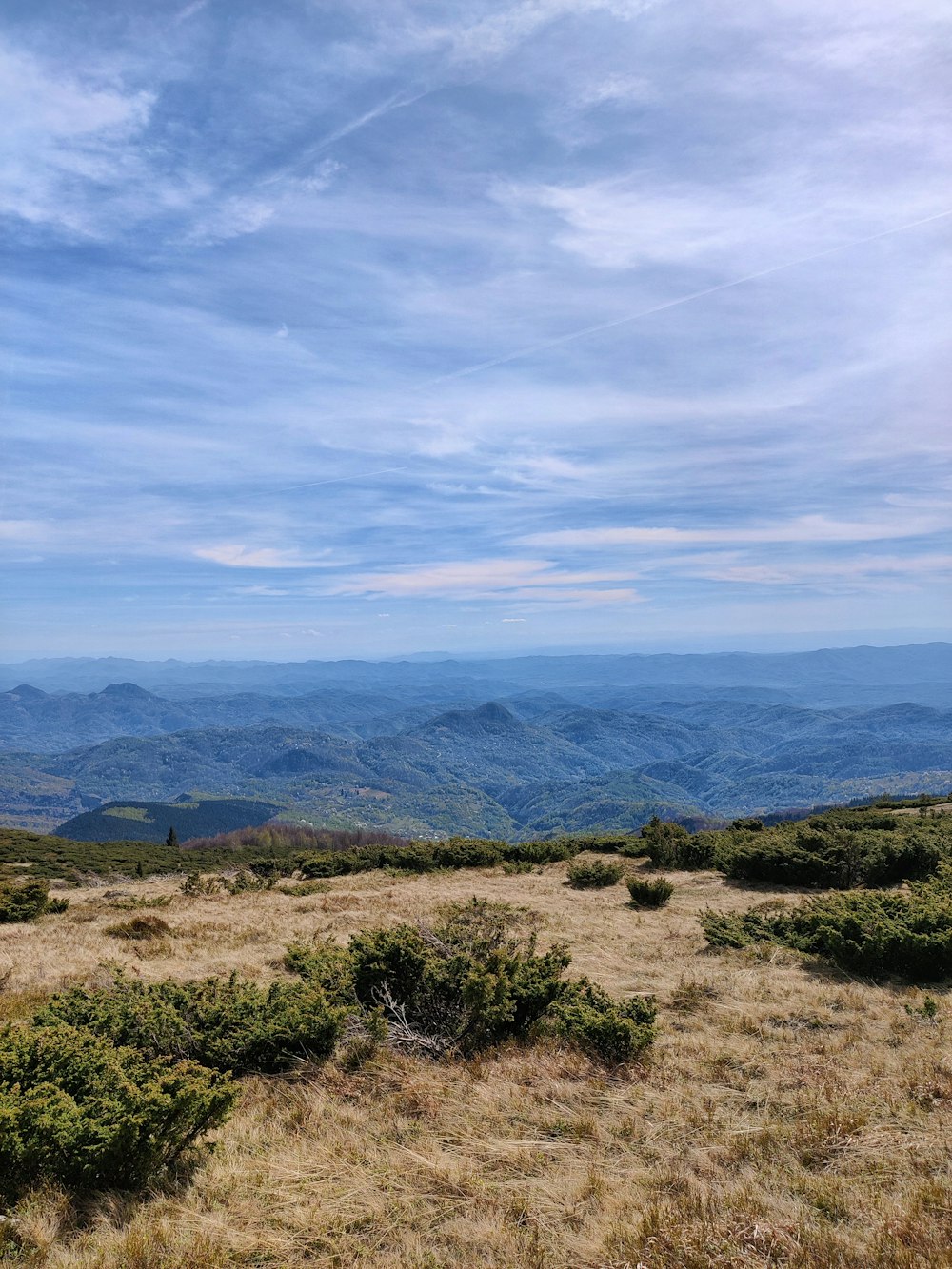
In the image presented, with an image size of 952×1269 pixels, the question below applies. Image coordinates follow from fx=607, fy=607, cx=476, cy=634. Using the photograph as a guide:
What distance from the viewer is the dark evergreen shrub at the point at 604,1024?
7.36 metres

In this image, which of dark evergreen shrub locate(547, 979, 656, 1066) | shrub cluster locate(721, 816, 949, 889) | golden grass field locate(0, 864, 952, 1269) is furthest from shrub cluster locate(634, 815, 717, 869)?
dark evergreen shrub locate(547, 979, 656, 1066)

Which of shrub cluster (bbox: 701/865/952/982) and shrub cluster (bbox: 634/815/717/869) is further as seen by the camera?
shrub cluster (bbox: 634/815/717/869)

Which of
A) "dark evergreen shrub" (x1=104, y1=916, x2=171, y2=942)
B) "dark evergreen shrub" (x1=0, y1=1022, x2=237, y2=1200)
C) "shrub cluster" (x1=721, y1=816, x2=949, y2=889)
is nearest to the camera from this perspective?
"dark evergreen shrub" (x1=0, y1=1022, x2=237, y2=1200)

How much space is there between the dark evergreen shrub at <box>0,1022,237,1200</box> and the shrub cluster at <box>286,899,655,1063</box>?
2.96 meters

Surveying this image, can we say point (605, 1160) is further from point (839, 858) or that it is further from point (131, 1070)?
point (839, 858)

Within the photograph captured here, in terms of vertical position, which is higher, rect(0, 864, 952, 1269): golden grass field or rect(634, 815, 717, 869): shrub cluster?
rect(0, 864, 952, 1269): golden grass field

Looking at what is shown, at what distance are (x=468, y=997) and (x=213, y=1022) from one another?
3.21 metres

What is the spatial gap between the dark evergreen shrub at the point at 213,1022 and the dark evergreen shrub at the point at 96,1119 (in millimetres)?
1304

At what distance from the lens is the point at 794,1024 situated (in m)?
8.27

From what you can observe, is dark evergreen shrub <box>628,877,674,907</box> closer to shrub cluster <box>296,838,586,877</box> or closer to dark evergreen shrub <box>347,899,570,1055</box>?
dark evergreen shrub <box>347,899,570,1055</box>

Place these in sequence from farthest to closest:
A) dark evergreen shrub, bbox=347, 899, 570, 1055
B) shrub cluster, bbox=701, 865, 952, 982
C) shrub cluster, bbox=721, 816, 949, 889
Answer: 1. shrub cluster, bbox=721, 816, 949, 889
2. shrub cluster, bbox=701, 865, 952, 982
3. dark evergreen shrub, bbox=347, 899, 570, 1055

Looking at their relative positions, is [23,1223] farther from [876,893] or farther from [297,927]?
[876,893]

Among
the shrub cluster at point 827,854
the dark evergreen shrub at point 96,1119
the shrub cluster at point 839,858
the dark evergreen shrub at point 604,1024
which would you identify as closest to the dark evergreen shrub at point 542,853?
the shrub cluster at point 827,854

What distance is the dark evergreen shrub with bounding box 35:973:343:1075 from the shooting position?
7.06 m
